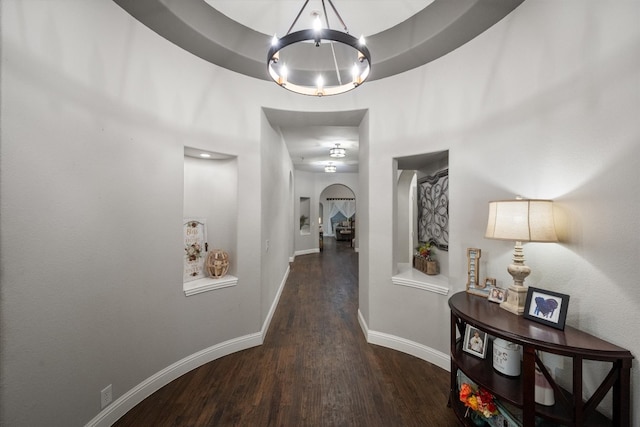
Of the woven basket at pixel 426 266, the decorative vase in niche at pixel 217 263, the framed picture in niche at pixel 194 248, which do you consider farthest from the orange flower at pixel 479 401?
the framed picture in niche at pixel 194 248

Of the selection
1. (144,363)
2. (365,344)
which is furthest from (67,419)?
(365,344)

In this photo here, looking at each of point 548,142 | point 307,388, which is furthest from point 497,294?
point 307,388

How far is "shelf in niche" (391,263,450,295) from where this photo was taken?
7.76 feet

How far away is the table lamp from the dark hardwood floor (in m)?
1.07

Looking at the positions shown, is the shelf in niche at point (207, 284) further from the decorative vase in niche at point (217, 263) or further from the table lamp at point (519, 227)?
the table lamp at point (519, 227)

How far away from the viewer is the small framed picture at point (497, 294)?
5.43 feet

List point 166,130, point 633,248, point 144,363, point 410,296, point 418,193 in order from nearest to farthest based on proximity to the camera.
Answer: point 633,248 < point 144,363 < point 166,130 < point 410,296 < point 418,193

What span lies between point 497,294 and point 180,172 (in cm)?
277

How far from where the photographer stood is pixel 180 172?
219 cm

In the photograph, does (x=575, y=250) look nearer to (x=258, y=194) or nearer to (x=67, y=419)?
(x=258, y=194)

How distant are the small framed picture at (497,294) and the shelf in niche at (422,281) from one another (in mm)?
597

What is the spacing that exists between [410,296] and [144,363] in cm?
251

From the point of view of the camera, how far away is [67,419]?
1.41m

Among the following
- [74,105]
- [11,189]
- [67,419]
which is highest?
[74,105]
